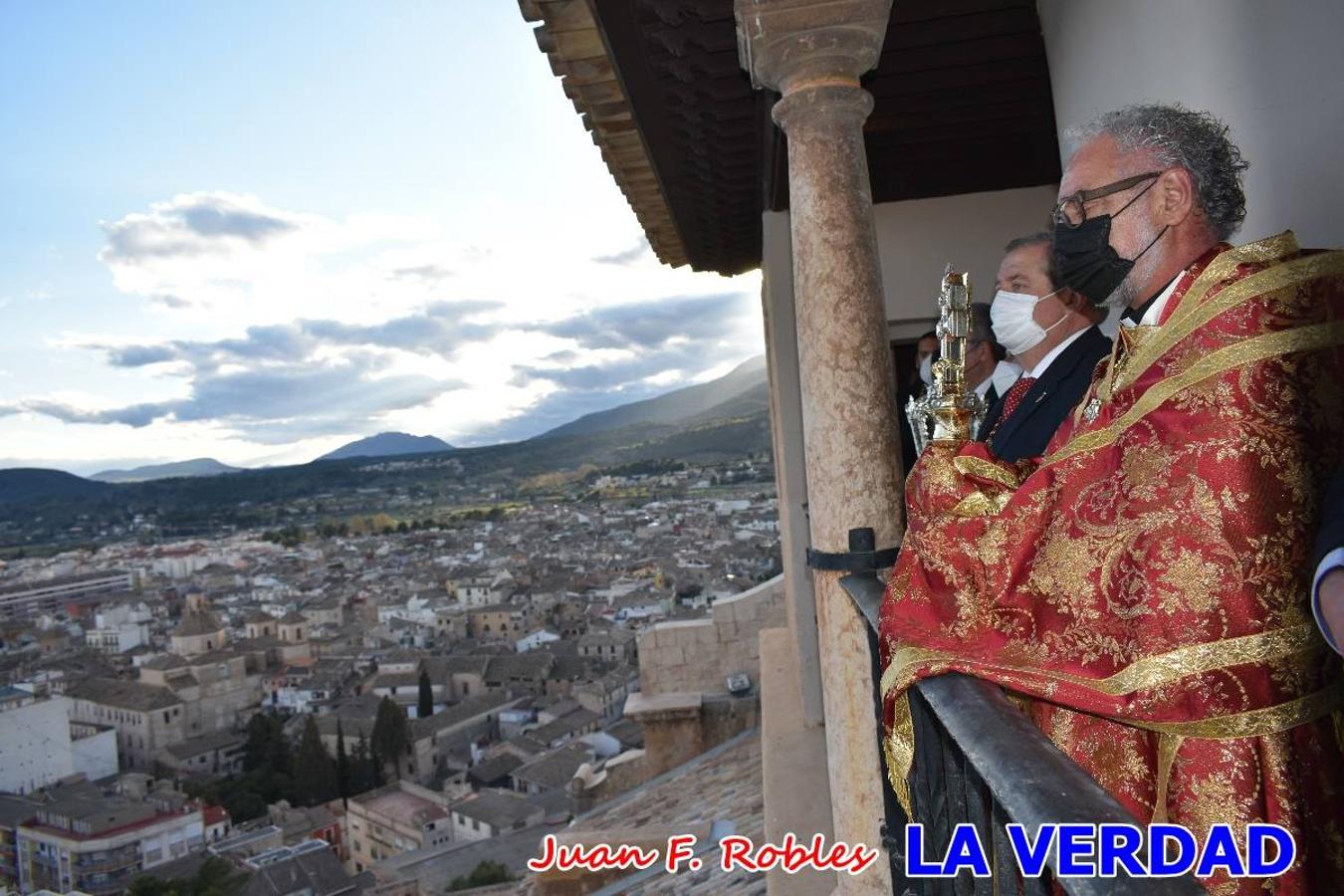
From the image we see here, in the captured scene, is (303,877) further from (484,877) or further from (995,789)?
(995,789)

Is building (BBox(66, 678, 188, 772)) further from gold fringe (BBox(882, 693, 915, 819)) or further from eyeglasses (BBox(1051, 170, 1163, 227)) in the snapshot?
eyeglasses (BBox(1051, 170, 1163, 227))

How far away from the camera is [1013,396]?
2.42 metres

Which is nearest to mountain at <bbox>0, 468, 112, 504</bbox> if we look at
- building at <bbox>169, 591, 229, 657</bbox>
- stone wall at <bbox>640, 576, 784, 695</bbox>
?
building at <bbox>169, 591, 229, 657</bbox>

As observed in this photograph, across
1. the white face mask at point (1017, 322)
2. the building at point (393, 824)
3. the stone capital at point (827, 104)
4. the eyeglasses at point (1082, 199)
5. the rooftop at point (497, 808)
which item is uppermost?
the stone capital at point (827, 104)

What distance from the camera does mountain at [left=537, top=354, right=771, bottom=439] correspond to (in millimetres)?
52781

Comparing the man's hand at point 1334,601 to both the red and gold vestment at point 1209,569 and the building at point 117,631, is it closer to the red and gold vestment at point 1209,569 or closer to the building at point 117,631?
the red and gold vestment at point 1209,569

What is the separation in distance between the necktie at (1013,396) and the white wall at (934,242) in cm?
360

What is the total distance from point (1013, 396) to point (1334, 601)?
5.07 ft

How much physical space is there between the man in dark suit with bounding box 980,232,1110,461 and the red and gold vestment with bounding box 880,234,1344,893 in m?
0.70

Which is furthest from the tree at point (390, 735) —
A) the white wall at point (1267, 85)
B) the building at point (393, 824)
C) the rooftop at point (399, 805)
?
the white wall at point (1267, 85)

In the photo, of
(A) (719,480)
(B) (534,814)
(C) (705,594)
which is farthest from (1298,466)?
(A) (719,480)

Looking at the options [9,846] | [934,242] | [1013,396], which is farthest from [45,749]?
[1013,396]

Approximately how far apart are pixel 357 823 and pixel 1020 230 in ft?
103

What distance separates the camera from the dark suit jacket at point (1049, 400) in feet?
7.00
